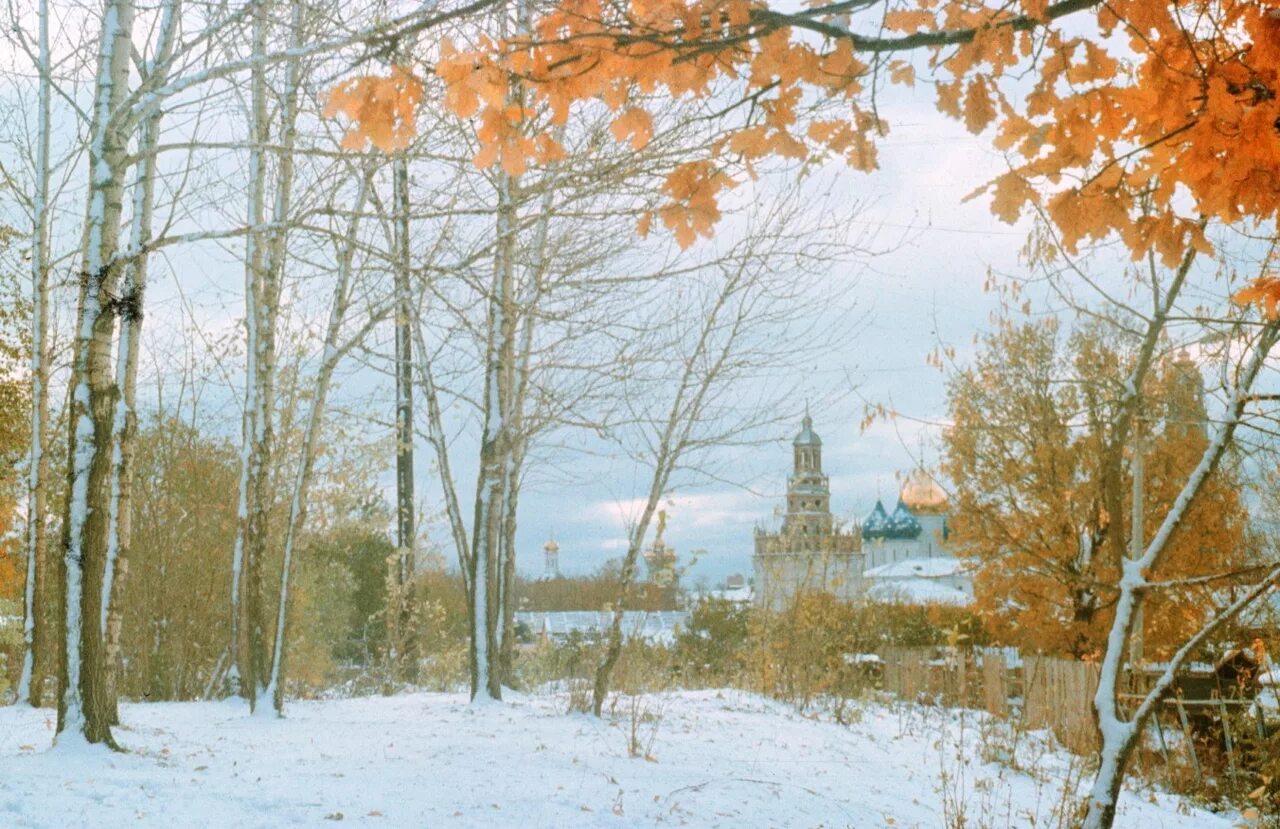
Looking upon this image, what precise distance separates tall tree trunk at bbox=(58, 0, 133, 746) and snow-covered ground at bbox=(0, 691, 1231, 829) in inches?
15.7

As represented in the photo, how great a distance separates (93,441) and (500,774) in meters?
3.40

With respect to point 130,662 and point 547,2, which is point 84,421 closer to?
point 547,2

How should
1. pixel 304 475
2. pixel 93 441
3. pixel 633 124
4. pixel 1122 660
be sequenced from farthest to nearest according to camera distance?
pixel 304 475, pixel 93 441, pixel 1122 660, pixel 633 124

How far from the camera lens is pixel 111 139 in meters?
6.74

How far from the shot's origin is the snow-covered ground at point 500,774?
5453 millimetres

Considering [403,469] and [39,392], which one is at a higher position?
[39,392]

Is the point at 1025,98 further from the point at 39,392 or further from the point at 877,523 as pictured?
the point at 877,523

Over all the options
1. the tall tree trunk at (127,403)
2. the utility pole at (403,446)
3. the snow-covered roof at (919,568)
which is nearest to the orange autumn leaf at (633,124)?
the tall tree trunk at (127,403)

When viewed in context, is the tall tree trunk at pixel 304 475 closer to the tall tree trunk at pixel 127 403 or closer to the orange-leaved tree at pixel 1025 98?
the tall tree trunk at pixel 127 403

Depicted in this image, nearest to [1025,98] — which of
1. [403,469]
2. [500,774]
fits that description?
[500,774]

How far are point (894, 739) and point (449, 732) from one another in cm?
537

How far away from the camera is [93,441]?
21.3 ft

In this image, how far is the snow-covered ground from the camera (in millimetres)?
5453

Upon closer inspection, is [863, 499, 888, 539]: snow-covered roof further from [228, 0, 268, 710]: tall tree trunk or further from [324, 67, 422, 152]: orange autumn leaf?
[324, 67, 422, 152]: orange autumn leaf
